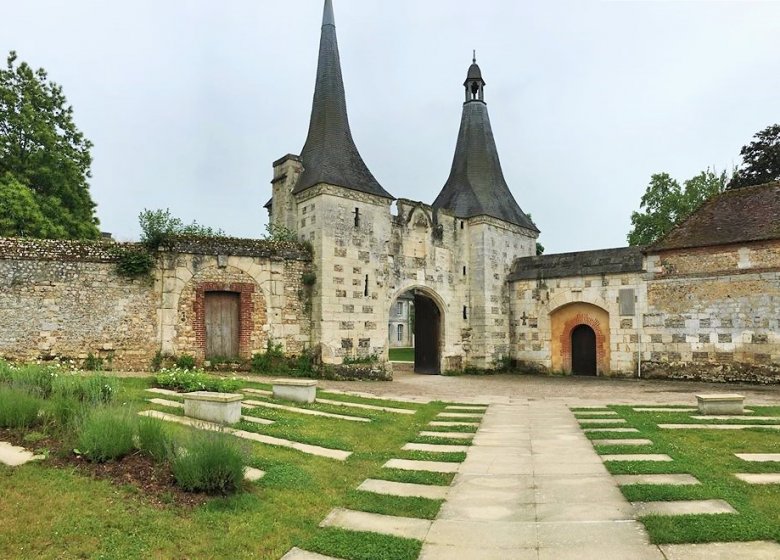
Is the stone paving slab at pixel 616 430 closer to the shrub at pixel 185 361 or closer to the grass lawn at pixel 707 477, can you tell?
the grass lawn at pixel 707 477

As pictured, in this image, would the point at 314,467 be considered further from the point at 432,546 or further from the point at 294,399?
the point at 294,399

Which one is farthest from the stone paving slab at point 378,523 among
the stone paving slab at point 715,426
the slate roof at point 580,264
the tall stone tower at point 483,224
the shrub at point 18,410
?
the tall stone tower at point 483,224

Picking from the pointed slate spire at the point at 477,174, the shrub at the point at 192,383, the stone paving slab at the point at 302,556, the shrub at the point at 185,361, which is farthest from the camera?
the pointed slate spire at the point at 477,174

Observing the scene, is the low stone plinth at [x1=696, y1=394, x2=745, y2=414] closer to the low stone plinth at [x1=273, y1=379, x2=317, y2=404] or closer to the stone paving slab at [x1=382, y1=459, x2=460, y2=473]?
the stone paving slab at [x1=382, y1=459, x2=460, y2=473]

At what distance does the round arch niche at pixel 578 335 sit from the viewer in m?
19.1

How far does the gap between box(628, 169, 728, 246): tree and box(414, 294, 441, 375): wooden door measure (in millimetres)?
16332

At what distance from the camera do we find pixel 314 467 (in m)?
5.89

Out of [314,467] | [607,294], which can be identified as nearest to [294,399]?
[314,467]

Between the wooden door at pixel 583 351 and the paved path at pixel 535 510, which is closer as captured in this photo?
the paved path at pixel 535 510

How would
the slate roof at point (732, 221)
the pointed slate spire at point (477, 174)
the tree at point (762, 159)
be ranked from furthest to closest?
the tree at point (762, 159) < the pointed slate spire at point (477, 174) < the slate roof at point (732, 221)

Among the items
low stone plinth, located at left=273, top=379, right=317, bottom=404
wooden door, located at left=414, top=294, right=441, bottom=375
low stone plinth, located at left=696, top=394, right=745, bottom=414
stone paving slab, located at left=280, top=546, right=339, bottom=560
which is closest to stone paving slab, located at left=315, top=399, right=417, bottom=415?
low stone plinth, located at left=273, top=379, right=317, bottom=404

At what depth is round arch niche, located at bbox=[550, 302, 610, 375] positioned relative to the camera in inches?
754

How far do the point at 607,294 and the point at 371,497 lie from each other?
16.0 m

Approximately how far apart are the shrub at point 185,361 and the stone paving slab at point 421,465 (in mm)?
9483
